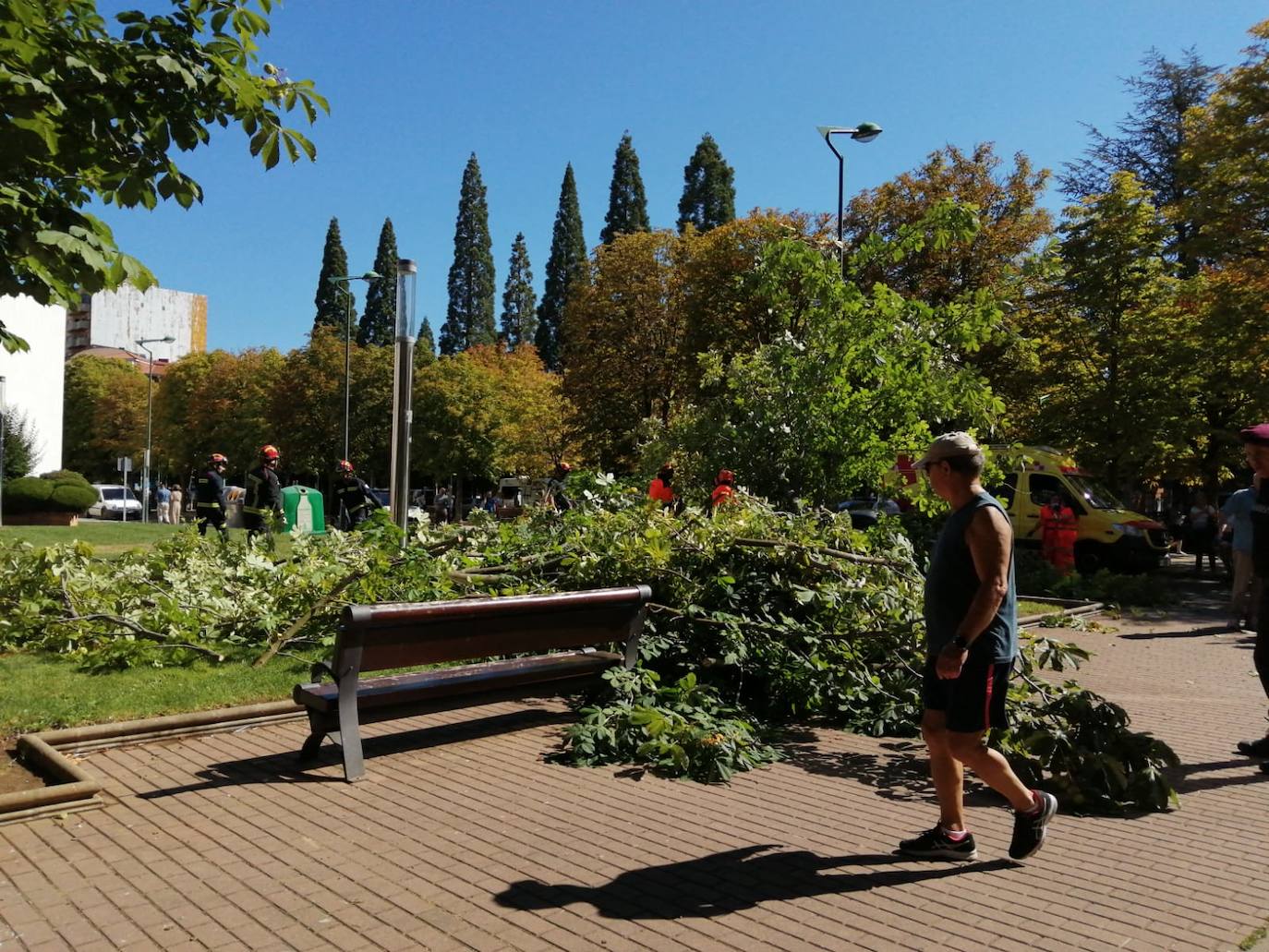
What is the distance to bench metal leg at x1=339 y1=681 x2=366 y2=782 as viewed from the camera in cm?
522

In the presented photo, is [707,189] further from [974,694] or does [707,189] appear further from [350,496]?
[974,694]

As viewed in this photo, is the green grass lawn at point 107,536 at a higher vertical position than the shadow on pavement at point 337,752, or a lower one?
higher

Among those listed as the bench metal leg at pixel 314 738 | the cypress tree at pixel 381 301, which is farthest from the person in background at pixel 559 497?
the cypress tree at pixel 381 301

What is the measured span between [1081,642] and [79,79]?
10690 mm

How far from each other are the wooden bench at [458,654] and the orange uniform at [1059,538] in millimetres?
12700

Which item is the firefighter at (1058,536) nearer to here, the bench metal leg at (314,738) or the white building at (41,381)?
the bench metal leg at (314,738)

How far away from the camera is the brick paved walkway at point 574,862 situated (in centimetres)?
352

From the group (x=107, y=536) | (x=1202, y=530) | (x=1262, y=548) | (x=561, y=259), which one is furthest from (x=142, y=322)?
(x=1262, y=548)

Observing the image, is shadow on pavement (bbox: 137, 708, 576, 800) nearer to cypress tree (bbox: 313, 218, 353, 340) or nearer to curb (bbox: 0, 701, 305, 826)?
curb (bbox: 0, 701, 305, 826)

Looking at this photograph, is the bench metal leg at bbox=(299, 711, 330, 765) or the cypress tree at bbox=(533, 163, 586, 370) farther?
the cypress tree at bbox=(533, 163, 586, 370)

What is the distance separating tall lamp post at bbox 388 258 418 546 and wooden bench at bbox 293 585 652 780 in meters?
3.80

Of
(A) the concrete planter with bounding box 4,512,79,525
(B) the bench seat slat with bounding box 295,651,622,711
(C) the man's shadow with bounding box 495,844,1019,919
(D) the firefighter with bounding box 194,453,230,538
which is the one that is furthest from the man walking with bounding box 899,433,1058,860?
(A) the concrete planter with bounding box 4,512,79,525

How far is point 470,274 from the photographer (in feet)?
297

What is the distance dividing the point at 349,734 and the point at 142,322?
145677 millimetres
